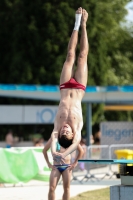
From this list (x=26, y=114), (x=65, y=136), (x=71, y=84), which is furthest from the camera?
(x=26, y=114)

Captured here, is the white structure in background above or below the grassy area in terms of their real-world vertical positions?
above

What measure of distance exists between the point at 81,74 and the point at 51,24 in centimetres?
3187

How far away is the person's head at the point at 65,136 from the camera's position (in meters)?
11.5

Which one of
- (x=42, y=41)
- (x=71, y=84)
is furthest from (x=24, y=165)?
(x=42, y=41)

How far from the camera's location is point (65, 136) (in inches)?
451

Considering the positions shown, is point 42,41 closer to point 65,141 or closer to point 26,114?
point 26,114

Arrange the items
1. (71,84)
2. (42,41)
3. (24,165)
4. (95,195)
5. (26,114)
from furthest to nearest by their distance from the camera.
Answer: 1. (42,41)
2. (26,114)
3. (24,165)
4. (95,195)
5. (71,84)

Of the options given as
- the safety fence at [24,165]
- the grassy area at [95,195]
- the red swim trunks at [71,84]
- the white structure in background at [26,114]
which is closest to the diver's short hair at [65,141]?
the red swim trunks at [71,84]

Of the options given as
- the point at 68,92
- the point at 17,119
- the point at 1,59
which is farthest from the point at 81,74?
the point at 1,59

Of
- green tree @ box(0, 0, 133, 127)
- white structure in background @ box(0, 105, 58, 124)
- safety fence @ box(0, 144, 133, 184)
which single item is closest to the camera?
safety fence @ box(0, 144, 133, 184)

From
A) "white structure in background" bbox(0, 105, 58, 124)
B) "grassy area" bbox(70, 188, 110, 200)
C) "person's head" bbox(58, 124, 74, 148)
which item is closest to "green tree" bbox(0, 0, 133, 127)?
"white structure in background" bbox(0, 105, 58, 124)

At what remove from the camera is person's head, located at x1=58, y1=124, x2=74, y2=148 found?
1145cm

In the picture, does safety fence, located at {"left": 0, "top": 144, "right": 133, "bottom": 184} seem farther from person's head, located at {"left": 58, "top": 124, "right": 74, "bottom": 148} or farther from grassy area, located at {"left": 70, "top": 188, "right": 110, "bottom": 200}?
person's head, located at {"left": 58, "top": 124, "right": 74, "bottom": 148}

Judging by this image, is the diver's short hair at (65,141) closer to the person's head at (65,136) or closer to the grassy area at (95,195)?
the person's head at (65,136)
